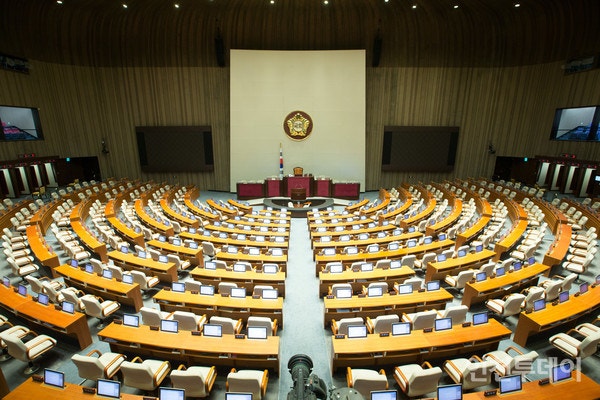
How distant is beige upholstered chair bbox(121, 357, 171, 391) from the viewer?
452cm

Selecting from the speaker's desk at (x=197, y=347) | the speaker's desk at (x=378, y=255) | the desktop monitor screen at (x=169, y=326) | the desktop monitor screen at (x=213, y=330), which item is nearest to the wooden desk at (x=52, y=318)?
the speaker's desk at (x=197, y=347)

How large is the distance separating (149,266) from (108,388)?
4.45m

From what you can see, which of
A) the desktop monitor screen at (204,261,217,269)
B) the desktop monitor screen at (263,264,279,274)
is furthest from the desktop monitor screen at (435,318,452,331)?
the desktop monitor screen at (204,261,217,269)

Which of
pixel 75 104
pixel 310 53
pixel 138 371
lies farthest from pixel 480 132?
→ pixel 75 104

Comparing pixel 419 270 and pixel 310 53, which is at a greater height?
pixel 310 53

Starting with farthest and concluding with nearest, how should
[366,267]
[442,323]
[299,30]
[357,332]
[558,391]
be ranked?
[299,30]
[366,267]
[442,323]
[357,332]
[558,391]

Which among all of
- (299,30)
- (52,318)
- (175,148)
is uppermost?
(299,30)

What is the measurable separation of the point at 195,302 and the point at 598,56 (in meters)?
22.4

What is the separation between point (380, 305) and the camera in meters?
6.33

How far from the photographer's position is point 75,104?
1992 cm

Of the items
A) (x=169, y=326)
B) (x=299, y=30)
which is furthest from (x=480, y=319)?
(x=299, y=30)

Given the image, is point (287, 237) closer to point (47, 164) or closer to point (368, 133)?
point (368, 133)

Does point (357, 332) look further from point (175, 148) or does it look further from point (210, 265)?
point (175, 148)

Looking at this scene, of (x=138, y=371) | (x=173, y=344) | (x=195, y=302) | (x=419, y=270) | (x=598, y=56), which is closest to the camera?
(x=138, y=371)
